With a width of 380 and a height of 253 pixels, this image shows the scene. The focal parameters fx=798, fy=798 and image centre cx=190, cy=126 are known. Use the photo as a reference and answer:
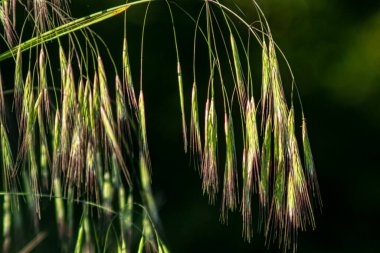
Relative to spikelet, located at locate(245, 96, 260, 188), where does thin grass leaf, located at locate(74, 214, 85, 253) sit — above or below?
below

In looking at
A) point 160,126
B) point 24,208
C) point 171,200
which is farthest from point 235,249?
point 24,208

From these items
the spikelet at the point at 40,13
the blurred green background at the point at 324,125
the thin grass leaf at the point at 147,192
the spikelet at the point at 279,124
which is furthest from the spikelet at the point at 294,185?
the blurred green background at the point at 324,125

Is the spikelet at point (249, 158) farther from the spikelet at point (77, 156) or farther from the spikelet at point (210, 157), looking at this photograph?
the spikelet at point (77, 156)

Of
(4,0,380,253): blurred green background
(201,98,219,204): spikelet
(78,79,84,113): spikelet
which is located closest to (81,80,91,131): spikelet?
(78,79,84,113): spikelet

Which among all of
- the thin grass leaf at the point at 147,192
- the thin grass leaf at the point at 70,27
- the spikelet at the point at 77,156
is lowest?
the thin grass leaf at the point at 147,192

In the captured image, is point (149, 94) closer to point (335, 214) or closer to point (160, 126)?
point (160, 126)

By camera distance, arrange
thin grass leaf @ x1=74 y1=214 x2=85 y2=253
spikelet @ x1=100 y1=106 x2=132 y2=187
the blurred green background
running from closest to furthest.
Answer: spikelet @ x1=100 y1=106 x2=132 y2=187 → thin grass leaf @ x1=74 y1=214 x2=85 y2=253 → the blurred green background

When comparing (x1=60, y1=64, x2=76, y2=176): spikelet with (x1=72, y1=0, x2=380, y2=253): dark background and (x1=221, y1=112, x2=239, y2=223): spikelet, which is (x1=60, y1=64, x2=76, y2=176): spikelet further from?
(x1=72, y1=0, x2=380, y2=253): dark background

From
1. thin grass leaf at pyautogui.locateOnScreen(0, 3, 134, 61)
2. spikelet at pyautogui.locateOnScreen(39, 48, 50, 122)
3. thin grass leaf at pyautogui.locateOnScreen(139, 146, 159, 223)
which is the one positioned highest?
thin grass leaf at pyautogui.locateOnScreen(0, 3, 134, 61)
